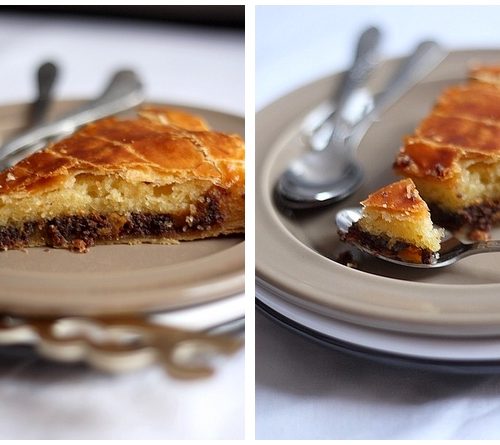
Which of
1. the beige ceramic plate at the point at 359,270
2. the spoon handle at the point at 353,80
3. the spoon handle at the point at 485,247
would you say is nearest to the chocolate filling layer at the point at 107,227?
the beige ceramic plate at the point at 359,270

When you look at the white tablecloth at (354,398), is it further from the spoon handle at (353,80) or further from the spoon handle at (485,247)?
the spoon handle at (353,80)

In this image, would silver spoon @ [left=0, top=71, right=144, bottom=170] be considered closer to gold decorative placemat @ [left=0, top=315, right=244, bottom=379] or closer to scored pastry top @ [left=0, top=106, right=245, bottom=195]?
scored pastry top @ [left=0, top=106, right=245, bottom=195]

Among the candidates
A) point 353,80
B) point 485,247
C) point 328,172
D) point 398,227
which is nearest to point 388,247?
point 398,227

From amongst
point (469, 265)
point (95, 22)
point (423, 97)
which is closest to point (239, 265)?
point (469, 265)

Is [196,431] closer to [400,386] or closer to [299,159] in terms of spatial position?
[400,386]

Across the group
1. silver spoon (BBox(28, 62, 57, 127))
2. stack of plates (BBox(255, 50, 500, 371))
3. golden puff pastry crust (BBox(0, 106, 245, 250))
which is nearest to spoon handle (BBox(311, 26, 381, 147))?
stack of plates (BBox(255, 50, 500, 371))
